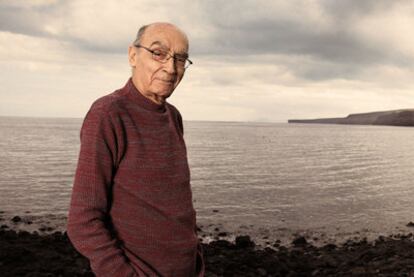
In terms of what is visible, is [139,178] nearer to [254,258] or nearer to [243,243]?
[254,258]

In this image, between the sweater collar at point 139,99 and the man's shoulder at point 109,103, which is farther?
the sweater collar at point 139,99

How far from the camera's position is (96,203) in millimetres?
2254

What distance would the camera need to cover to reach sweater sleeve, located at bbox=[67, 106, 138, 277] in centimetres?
222

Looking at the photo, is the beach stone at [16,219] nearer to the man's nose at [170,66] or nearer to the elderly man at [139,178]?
the elderly man at [139,178]

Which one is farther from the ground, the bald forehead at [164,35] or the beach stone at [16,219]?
the bald forehead at [164,35]

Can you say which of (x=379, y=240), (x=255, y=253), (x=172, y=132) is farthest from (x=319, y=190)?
(x=172, y=132)

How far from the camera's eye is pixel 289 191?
2902cm

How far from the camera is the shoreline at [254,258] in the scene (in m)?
11.4

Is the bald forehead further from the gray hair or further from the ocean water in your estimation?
the ocean water

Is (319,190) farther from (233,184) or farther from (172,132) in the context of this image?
(172,132)

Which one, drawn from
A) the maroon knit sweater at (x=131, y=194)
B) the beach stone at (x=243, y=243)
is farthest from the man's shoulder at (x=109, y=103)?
the beach stone at (x=243, y=243)

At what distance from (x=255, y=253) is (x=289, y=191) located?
51.5 ft

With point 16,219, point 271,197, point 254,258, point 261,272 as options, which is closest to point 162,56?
point 261,272

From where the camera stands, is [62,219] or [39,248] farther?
[62,219]
